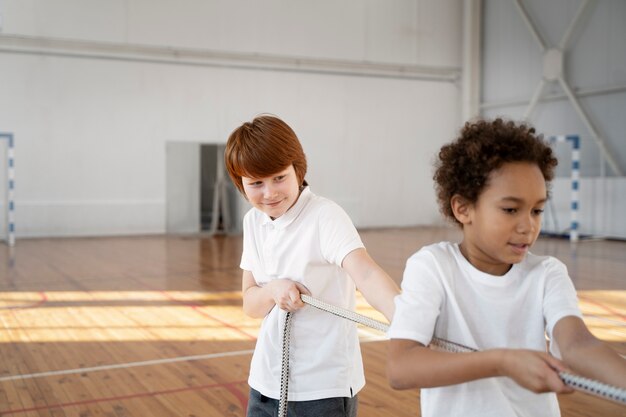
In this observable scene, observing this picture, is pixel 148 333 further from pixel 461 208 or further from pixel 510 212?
pixel 510 212

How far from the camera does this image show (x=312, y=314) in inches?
77.5

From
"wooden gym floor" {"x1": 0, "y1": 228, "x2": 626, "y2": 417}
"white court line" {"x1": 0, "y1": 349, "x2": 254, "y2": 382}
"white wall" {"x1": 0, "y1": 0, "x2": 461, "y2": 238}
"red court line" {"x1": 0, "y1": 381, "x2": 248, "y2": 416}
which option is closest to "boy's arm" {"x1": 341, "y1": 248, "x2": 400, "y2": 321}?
"wooden gym floor" {"x1": 0, "y1": 228, "x2": 626, "y2": 417}

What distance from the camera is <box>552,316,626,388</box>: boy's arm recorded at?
115 centimetres

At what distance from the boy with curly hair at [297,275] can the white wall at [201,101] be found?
519 inches

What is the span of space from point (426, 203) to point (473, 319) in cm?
1691

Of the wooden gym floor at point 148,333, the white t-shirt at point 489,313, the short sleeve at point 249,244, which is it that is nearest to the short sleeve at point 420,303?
the white t-shirt at point 489,313

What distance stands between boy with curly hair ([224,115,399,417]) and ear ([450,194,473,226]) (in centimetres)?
48

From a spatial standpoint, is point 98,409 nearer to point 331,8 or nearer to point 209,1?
point 209,1

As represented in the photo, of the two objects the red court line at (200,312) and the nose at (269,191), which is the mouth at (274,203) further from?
the red court line at (200,312)

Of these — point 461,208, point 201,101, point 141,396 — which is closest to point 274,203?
point 461,208

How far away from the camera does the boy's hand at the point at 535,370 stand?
3.37 feet

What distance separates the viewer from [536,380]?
3.43 feet

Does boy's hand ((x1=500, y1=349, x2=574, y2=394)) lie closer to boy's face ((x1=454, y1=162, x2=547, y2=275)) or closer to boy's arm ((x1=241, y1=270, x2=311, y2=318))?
boy's face ((x1=454, y1=162, x2=547, y2=275))

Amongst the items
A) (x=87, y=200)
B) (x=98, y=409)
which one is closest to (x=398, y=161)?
(x=87, y=200)
